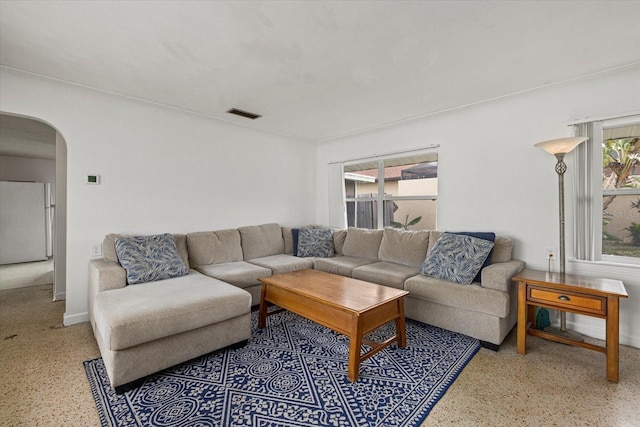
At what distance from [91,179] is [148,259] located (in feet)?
3.46

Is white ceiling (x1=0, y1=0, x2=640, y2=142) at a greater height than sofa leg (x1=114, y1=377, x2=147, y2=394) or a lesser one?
greater

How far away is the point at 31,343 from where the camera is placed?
2.45 m

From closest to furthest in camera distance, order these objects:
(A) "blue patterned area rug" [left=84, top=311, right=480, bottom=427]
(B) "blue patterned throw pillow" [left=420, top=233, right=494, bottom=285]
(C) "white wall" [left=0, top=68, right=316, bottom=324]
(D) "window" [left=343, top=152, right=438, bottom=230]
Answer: (A) "blue patterned area rug" [left=84, top=311, right=480, bottom=427], (B) "blue patterned throw pillow" [left=420, top=233, right=494, bottom=285], (C) "white wall" [left=0, top=68, right=316, bottom=324], (D) "window" [left=343, top=152, right=438, bottom=230]

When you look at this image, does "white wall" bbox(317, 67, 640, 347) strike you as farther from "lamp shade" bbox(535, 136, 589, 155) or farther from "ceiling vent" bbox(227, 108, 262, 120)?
"ceiling vent" bbox(227, 108, 262, 120)

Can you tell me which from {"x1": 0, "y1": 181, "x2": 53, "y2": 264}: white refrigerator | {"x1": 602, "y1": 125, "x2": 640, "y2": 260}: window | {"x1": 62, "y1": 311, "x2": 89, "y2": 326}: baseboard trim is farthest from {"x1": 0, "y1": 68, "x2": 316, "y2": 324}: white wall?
{"x1": 0, "y1": 181, "x2": 53, "y2": 264}: white refrigerator

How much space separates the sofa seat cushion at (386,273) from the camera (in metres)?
2.98

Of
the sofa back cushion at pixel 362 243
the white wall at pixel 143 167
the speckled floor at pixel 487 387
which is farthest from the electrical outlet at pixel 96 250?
the sofa back cushion at pixel 362 243

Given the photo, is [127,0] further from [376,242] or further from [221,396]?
[376,242]

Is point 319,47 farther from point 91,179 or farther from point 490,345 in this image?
point 490,345

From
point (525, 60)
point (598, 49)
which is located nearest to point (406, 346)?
point (525, 60)

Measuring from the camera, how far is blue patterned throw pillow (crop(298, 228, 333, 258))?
4.06m

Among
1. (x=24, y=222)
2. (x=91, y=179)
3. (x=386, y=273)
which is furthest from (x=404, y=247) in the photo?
(x=24, y=222)

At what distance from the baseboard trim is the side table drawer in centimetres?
408

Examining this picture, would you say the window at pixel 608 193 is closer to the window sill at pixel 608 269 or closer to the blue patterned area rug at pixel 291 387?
the window sill at pixel 608 269
